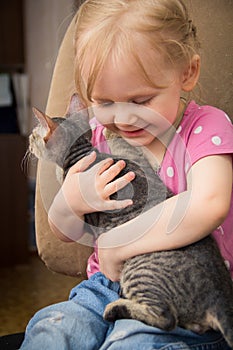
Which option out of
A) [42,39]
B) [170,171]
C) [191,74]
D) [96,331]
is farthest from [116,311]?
[42,39]

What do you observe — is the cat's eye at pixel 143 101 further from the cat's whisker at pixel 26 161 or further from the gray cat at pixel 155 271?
the cat's whisker at pixel 26 161

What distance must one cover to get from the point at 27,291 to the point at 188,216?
316mm

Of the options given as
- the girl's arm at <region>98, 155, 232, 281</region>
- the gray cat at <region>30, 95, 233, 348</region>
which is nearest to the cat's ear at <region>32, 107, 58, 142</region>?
the gray cat at <region>30, 95, 233, 348</region>

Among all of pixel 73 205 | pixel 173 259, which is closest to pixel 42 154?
pixel 73 205

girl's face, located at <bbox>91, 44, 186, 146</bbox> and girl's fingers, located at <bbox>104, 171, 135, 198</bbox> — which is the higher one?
girl's face, located at <bbox>91, 44, 186, 146</bbox>

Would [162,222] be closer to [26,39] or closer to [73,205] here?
[73,205]

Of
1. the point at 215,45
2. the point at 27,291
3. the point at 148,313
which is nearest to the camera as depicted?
the point at 148,313

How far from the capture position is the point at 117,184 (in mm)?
568

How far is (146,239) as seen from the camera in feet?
1.84

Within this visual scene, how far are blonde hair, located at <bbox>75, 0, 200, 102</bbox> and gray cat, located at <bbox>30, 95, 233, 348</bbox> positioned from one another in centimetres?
6

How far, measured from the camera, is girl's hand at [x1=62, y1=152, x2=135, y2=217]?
0.57 metres

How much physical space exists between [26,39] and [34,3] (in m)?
0.05

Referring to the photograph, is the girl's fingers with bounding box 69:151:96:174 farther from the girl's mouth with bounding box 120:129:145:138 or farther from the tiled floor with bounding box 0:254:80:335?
the tiled floor with bounding box 0:254:80:335

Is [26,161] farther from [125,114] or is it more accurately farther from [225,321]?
[225,321]
